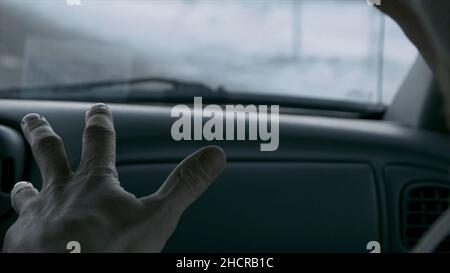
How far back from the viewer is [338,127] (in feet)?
6.60

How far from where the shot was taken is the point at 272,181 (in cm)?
180

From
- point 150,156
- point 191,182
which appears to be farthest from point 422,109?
point 191,182

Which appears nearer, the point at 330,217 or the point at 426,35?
the point at 426,35

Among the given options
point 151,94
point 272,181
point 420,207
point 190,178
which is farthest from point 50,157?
point 420,207

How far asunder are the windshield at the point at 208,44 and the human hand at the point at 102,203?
3.13 ft

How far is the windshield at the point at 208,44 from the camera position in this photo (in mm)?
1921

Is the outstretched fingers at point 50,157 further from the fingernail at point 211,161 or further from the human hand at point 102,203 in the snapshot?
the fingernail at point 211,161

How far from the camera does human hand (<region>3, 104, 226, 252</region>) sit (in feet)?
3.08

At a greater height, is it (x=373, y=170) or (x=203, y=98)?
(x=203, y=98)

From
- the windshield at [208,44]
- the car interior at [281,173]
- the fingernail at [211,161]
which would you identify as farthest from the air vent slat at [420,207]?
the fingernail at [211,161]

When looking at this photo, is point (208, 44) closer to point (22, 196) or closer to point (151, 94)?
point (151, 94)
